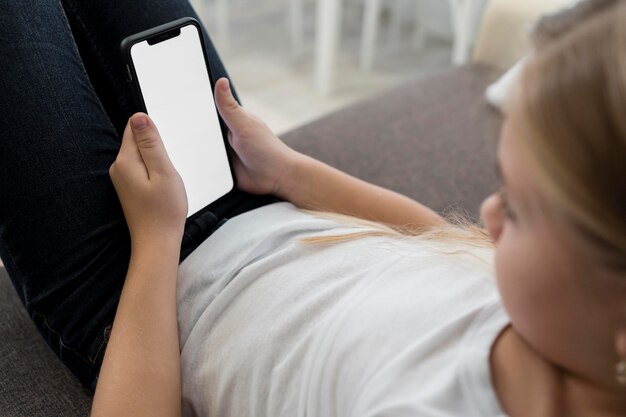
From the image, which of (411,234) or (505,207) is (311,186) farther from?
(505,207)

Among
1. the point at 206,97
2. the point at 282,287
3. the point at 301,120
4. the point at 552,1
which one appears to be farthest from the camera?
the point at 301,120

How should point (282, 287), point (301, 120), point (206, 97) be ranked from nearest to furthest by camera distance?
1. point (282, 287)
2. point (206, 97)
3. point (301, 120)

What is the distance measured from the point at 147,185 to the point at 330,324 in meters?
0.26

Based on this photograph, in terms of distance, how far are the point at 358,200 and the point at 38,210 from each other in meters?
0.37

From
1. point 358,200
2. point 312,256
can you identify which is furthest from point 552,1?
point 312,256

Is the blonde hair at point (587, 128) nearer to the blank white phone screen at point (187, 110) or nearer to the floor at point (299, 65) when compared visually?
the blank white phone screen at point (187, 110)

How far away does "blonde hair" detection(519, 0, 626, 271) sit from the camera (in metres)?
0.41

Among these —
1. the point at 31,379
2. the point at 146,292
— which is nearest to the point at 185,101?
the point at 146,292

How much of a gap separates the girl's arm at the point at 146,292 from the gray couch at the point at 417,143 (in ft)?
0.67

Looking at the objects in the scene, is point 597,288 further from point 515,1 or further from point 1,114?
point 515,1

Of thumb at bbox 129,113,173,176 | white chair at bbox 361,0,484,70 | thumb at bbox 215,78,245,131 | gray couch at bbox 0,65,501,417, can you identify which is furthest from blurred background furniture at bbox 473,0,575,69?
thumb at bbox 129,113,173,176

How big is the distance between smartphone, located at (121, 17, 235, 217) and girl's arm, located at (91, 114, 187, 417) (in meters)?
0.06

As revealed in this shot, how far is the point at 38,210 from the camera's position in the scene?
728 millimetres

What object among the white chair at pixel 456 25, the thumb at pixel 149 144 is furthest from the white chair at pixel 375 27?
the thumb at pixel 149 144
